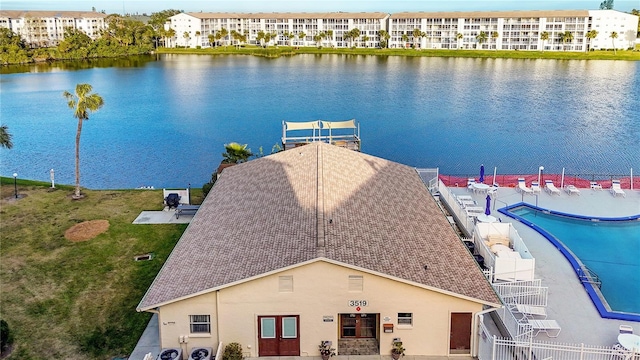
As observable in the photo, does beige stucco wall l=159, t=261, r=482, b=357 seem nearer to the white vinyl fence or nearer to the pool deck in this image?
the white vinyl fence

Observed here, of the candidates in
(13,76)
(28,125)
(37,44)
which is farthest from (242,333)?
(37,44)

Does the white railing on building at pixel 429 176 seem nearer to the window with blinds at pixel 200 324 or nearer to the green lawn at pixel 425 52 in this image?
the window with blinds at pixel 200 324

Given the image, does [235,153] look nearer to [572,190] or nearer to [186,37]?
[572,190]

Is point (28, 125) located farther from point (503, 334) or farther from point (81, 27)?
point (81, 27)

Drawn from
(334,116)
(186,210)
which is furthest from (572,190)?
(334,116)

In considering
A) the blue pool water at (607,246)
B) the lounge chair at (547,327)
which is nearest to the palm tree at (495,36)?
the blue pool water at (607,246)

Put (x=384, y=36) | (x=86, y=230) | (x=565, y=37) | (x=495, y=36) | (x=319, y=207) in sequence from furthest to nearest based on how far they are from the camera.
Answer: (x=384, y=36), (x=495, y=36), (x=565, y=37), (x=86, y=230), (x=319, y=207)

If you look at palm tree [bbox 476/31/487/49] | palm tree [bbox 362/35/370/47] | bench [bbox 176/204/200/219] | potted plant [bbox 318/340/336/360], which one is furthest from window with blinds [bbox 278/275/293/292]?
palm tree [bbox 362/35/370/47]
